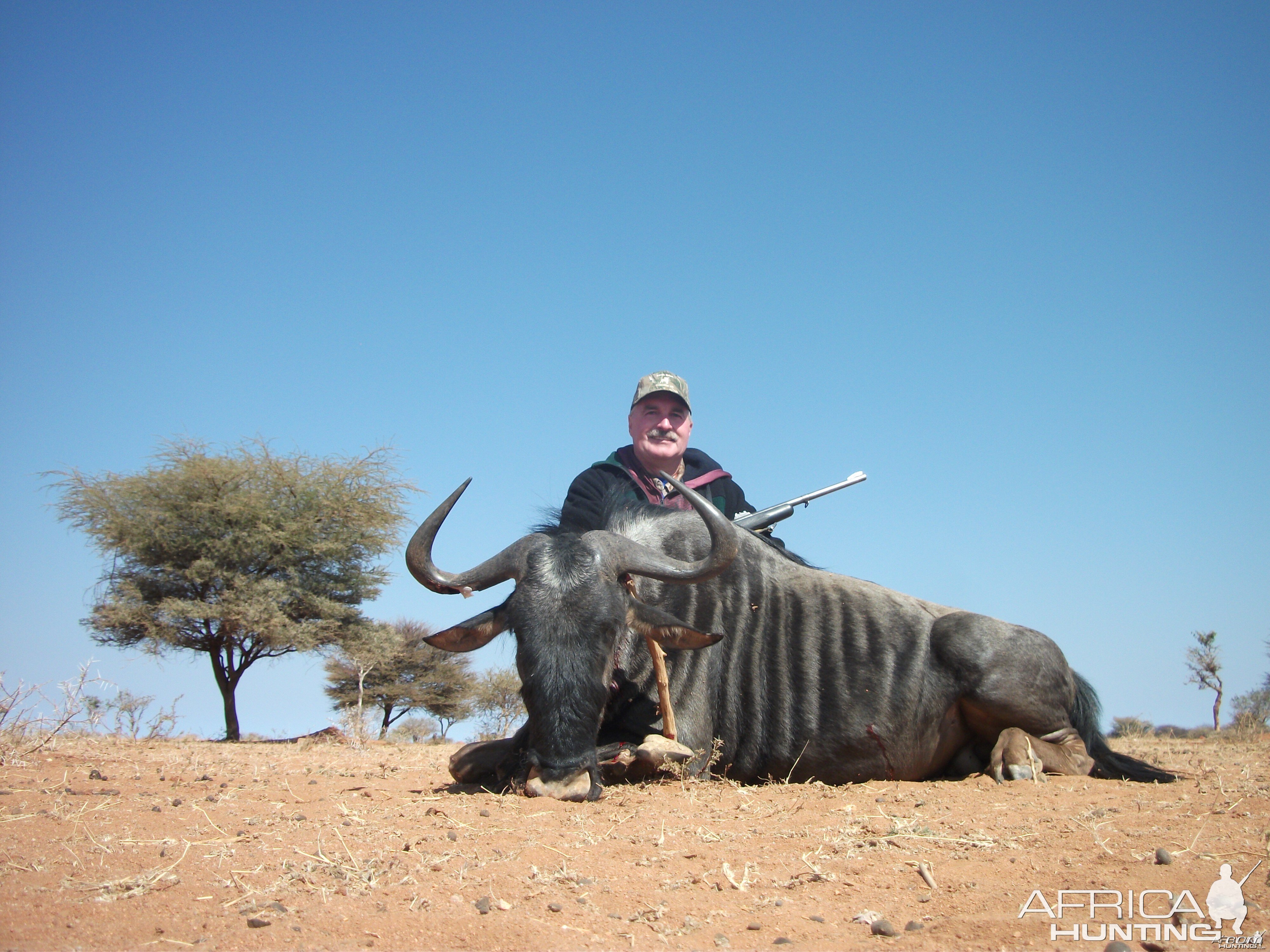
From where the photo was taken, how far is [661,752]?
14.8 ft

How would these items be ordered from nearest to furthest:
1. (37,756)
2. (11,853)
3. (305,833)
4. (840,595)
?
(11,853) → (305,833) → (840,595) → (37,756)

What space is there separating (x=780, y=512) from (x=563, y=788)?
4.19 meters

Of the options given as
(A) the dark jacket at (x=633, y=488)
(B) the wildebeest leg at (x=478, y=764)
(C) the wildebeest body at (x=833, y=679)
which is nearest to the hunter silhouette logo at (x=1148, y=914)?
(C) the wildebeest body at (x=833, y=679)

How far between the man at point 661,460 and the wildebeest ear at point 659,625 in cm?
133

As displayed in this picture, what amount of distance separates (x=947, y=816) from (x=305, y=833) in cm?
255

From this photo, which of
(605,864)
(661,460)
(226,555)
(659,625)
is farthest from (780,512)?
(226,555)

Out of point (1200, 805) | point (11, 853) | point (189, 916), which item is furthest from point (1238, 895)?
point (11, 853)

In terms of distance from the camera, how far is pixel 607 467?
19.7 feet

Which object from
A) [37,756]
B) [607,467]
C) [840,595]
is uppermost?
[607,467]

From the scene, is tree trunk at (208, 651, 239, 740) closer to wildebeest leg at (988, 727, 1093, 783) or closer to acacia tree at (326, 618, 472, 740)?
acacia tree at (326, 618, 472, 740)

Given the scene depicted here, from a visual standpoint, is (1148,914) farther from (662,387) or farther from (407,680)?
(407,680)

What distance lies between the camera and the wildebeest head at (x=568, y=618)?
4035 mm

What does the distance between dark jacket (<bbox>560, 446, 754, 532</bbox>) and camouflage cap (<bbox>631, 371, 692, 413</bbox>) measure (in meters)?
0.41

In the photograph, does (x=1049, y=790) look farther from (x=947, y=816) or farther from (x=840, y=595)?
(x=840, y=595)
